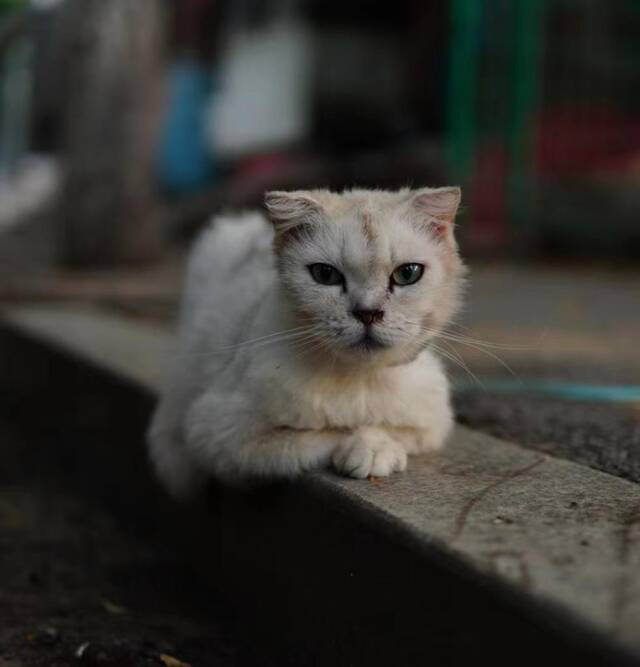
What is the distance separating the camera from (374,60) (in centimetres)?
1314

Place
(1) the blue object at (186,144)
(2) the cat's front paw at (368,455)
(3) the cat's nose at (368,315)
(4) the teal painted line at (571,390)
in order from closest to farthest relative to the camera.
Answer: (3) the cat's nose at (368,315) → (2) the cat's front paw at (368,455) → (4) the teal painted line at (571,390) → (1) the blue object at (186,144)

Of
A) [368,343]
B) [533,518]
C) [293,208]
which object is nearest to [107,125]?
[293,208]

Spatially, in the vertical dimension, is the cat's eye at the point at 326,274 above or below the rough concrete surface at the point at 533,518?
above

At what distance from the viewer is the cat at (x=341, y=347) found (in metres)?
2.53

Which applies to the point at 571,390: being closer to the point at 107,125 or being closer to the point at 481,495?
the point at 481,495

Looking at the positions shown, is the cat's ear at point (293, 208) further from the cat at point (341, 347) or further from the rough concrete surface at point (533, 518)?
the rough concrete surface at point (533, 518)

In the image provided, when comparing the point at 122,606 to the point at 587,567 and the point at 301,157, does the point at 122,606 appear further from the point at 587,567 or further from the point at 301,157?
the point at 301,157

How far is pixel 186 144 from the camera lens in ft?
49.5

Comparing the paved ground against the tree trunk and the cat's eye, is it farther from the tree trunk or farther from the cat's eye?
the tree trunk

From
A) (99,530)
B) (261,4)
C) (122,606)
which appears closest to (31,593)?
(122,606)

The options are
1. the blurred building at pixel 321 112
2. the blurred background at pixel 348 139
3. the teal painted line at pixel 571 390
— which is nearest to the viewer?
the teal painted line at pixel 571 390

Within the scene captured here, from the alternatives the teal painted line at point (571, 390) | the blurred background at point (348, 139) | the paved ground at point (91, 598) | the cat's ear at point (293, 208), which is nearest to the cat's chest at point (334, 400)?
the cat's ear at point (293, 208)

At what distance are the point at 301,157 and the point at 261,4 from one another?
7.87 feet

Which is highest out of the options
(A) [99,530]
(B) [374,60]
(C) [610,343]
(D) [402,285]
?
(B) [374,60]
